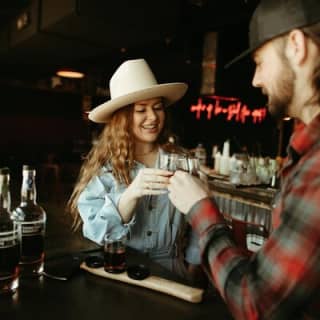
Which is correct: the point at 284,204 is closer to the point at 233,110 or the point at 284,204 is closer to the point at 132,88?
the point at 132,88

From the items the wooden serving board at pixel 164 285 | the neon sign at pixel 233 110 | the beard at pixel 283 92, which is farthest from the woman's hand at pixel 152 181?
the neon sign at pixel 233 110

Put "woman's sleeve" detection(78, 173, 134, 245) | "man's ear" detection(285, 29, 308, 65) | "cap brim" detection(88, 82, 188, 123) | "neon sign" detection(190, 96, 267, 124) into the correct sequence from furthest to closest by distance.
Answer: "neon sign" detection(190, 96, 267, 124) → "cap brim" detection(88, 82, 188, 123) → "woman's sleeve" detection(78, 173, 134, 245) → "man's ear" detection(285, 29, 308, 65)

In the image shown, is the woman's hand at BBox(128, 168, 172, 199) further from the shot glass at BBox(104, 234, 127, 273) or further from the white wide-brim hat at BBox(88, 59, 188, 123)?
the white wide-brim hat at BBox(88, 59, 188, 123)

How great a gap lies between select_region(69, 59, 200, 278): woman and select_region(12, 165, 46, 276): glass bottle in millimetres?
321

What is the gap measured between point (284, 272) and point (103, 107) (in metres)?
1.27

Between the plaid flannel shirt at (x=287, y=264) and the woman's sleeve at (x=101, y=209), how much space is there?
721 mm

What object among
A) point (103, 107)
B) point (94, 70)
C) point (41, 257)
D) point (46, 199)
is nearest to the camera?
point (41, 257)

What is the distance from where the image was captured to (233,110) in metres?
8.59

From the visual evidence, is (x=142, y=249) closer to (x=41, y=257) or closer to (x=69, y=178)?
(x=41, y=257)

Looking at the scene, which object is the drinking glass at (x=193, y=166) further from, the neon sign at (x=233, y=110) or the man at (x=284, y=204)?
the neon sign at (x=233, y=110)

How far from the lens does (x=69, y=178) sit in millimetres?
8172

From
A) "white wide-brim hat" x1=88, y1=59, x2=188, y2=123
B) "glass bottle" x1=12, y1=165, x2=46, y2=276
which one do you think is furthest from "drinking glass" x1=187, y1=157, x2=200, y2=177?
"white wide-brim hat" x1=88, y1=59, x2=188, y2=123

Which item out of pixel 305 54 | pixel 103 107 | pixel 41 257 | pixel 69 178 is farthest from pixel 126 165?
pixel 69 178

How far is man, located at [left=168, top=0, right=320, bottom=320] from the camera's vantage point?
72 centimetres
